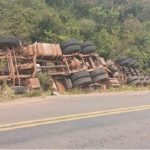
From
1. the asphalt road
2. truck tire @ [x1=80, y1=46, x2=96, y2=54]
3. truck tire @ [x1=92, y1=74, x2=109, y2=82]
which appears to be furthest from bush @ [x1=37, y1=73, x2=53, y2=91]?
the asphalt road

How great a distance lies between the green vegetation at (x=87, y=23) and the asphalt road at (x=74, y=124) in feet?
29.8

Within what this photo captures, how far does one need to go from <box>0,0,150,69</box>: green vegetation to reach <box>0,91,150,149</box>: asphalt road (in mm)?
9094

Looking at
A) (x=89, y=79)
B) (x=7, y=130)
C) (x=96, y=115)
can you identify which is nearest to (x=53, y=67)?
(x=89, y=79)

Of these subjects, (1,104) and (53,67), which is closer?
(1,104)

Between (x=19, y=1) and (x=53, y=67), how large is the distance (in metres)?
8.62

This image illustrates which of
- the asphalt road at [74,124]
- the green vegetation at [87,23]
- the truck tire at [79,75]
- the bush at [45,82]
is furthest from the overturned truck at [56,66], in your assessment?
the asphalt road at [74,124]

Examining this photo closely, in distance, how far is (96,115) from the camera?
9906mm

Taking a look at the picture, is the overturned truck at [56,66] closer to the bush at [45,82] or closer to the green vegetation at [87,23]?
the bush at [45,82]

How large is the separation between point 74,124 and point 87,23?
56.8 ft

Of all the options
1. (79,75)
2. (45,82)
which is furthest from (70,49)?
(45,82)

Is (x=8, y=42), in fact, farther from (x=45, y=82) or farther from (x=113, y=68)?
(x=113, y=68)

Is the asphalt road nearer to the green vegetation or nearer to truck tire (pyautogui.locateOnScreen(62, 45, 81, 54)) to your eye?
truck tire (pyautogui.locateOnScreen(62, 45, 81, 54))

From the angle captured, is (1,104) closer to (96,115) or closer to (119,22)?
(96,115)

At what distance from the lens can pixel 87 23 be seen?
84.2ft
